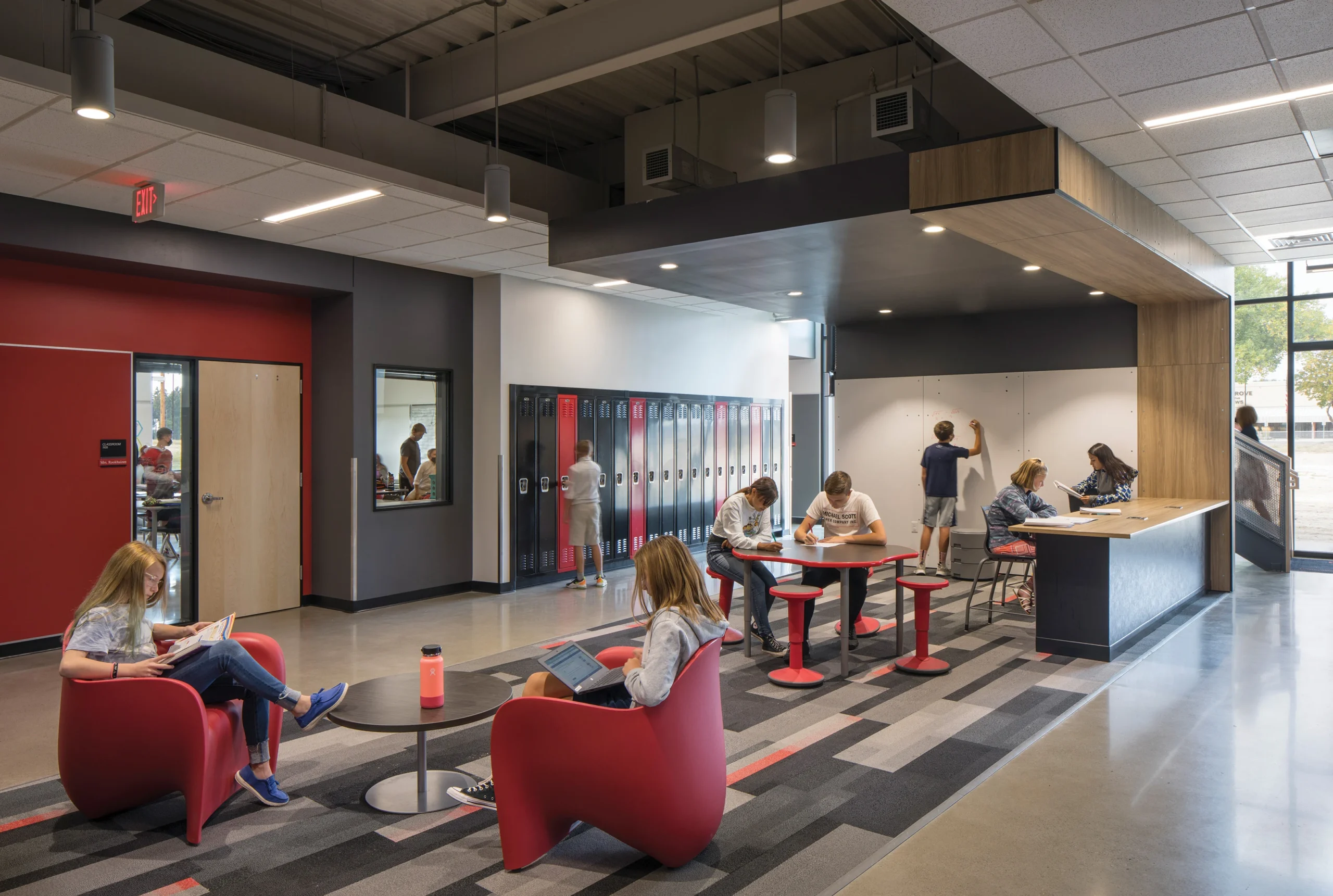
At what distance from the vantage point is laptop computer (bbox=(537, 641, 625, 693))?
3.01 m

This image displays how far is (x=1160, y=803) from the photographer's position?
3410mm

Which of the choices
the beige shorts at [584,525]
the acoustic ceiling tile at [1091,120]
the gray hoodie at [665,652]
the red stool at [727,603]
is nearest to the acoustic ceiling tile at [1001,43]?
the acoustic ceiling tile at [1091,120]

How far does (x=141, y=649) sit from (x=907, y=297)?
22.3 ft

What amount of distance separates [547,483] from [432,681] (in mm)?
5379

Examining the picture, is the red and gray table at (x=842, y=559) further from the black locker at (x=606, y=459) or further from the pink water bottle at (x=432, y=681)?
the black locker at (x=606, y=459)

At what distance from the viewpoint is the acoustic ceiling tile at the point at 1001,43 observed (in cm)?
338

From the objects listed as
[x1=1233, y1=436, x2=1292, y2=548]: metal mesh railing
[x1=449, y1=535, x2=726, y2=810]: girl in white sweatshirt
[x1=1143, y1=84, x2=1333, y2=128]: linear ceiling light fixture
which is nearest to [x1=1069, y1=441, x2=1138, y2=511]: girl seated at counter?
[x1=1233, y1=436, x2=1292, y2=548]: metal mesh railing

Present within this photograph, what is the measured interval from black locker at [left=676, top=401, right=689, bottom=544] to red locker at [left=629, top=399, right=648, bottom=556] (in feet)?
1.94

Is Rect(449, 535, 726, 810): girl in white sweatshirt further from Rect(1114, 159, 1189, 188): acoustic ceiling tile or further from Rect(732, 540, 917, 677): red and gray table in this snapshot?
Rect(1114, 159, 1189, 188): acoustic ceiling tile

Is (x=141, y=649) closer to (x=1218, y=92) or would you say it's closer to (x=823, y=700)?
(x=823, y=700)

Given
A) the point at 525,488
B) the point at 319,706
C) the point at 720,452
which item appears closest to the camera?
the point at 319,706

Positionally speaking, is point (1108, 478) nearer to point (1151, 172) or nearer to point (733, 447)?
point (1151, 172)

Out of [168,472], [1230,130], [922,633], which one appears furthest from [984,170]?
[168,472]

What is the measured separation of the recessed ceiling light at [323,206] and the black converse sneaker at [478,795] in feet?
12.2
